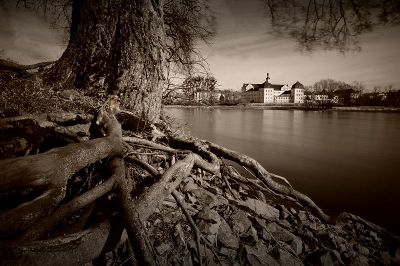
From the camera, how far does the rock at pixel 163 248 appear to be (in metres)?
3.31

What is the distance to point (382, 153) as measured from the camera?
20719mm

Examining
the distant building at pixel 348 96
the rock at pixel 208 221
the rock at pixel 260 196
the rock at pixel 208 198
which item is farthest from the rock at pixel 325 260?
the distant building at pixel 348 96

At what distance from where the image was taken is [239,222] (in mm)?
4473

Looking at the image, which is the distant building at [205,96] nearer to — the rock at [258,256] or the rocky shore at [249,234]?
the rocky shore at [249,234]

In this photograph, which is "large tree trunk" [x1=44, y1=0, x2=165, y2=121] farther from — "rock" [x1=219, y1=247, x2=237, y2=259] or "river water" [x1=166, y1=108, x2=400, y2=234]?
"rock" [x1=219, y1=247, x2=237, y2=259]

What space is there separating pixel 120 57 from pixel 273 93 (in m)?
151

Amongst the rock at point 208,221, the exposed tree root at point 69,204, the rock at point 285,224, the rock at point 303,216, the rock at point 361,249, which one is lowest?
the rock at point 361,249

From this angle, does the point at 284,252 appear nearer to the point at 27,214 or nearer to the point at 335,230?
the point at 335,230

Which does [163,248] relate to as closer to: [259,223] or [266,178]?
[259,223]

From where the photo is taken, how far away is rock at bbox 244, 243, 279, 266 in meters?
3.64

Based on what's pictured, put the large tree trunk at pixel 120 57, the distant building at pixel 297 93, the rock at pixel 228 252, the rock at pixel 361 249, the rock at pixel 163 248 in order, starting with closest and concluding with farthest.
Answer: the rock at pixel 163 248
the rock at pixel 228 252
the rock at pixel 361 249
the large tree trunk at pixel 120 57
the distant building at pixel 297 93

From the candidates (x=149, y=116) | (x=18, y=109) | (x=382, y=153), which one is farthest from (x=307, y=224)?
(x=382, y=153)

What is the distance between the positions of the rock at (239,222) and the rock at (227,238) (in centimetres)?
15

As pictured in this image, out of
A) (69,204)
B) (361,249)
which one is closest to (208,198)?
(69,204)
